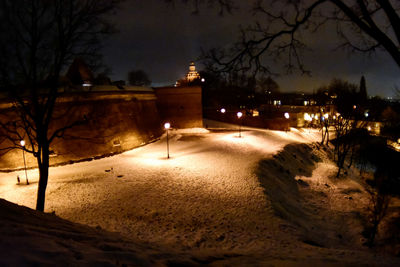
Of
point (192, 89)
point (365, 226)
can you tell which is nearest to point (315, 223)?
point (365, 226)

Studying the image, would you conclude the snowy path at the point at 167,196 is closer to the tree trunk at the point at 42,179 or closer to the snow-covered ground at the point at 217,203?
the snow-covered ground at the point at 217,203

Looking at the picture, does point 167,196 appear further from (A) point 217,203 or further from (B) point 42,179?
(B) point 42,179

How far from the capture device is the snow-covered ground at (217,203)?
757 centimetres

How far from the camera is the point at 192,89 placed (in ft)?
100

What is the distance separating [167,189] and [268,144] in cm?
1382

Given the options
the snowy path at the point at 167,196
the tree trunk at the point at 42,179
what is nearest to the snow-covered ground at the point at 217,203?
the snowy path at the point at 167,196

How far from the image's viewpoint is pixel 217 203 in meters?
10.9

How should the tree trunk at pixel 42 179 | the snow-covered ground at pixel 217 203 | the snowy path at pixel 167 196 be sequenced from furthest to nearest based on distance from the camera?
1. the tree trunk at pixel 42 179
2. the snowy path at pixel 167 196
3. the snow-covered ground at pixel 217 203

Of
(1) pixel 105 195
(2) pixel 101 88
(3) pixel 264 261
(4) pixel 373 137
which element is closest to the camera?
(3) pixel 264 261

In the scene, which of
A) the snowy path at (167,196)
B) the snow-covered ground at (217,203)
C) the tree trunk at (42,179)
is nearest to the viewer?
the snow-covered ground at (217,203)

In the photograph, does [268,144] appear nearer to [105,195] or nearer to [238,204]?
[238,204]

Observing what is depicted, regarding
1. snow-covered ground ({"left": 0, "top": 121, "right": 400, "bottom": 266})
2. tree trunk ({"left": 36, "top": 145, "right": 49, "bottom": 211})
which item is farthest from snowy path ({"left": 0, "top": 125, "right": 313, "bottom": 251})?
tree trunk ({"left": 36, "top": 145, "right": 49, "bottom": 211})

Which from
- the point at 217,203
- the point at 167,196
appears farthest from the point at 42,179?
the point at 217,203

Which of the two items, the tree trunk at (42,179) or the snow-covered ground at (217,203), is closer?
the snow-covered ground at (217,203)
